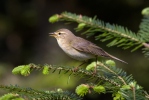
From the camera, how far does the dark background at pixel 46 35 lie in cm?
797

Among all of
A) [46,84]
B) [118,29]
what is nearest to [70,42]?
[118,29]

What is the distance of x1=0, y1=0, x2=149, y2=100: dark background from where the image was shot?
797cm

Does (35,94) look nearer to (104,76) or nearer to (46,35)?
(104,76)

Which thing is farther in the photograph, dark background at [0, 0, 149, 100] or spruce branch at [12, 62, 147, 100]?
dark background at [0, 0, 149, 100]

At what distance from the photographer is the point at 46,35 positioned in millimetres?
9758

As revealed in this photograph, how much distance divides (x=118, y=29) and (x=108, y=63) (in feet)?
1.30

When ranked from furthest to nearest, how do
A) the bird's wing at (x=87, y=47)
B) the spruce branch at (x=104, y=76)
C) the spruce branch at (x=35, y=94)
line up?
the bird's wing at (x=87, y=47)
the spruce branch at (x=104, y=76)
the spruce branch at (x=35, y=94)

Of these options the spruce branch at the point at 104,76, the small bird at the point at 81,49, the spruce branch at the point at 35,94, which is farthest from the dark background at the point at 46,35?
the spruce branch at the point at 35,94

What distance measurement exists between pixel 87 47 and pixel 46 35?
5460mm

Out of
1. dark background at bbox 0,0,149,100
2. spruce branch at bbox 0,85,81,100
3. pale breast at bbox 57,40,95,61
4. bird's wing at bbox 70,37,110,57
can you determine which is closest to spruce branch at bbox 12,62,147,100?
spruce branch at bbox 0,85,81,100

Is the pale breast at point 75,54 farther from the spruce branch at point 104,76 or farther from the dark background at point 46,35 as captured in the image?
the dark background at point 46,35

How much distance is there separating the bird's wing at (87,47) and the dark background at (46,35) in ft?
8.80

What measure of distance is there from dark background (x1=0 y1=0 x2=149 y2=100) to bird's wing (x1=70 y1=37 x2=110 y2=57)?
8.80 feet

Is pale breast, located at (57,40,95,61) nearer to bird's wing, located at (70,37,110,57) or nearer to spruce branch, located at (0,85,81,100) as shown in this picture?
bird's wing, located at (70,37,110,57)
